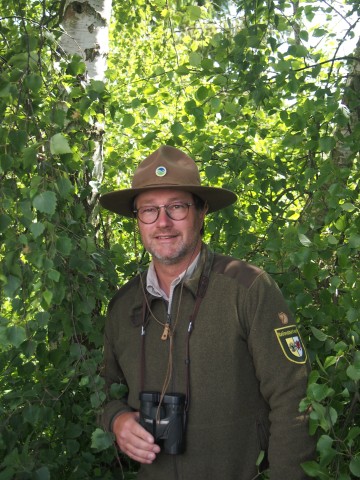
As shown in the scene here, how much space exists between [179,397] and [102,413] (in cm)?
48

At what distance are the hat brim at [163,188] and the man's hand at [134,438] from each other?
2.83 ft

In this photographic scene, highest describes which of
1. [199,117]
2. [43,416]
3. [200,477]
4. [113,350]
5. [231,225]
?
[199,117]

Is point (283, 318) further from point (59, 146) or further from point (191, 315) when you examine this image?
point (59, 146)

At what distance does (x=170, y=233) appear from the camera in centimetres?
242

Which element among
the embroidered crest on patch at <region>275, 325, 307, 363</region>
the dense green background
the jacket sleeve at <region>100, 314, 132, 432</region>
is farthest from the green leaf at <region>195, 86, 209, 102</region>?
the embroidered crest on patch at <region>275, 325, 307, 363</region>

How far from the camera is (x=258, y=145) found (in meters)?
4.96

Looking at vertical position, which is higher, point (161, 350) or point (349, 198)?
point (349, 198)

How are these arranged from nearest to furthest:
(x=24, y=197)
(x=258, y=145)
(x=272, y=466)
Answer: (x=272, y=466), (x=24, y=197), (x=258, y=145)

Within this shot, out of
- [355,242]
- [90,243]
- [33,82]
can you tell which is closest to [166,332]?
[90,243]

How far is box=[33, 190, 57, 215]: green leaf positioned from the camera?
191cm

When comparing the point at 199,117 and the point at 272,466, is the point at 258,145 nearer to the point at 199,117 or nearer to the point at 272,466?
the point at 199,117

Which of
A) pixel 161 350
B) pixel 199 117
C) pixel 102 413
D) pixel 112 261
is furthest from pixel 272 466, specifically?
pixel 199 117

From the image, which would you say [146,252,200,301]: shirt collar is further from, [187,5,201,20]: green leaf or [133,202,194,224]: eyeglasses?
[187,5,201,20]: green leaf

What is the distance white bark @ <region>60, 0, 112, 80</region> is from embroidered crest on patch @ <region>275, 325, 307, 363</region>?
77.4 inches
